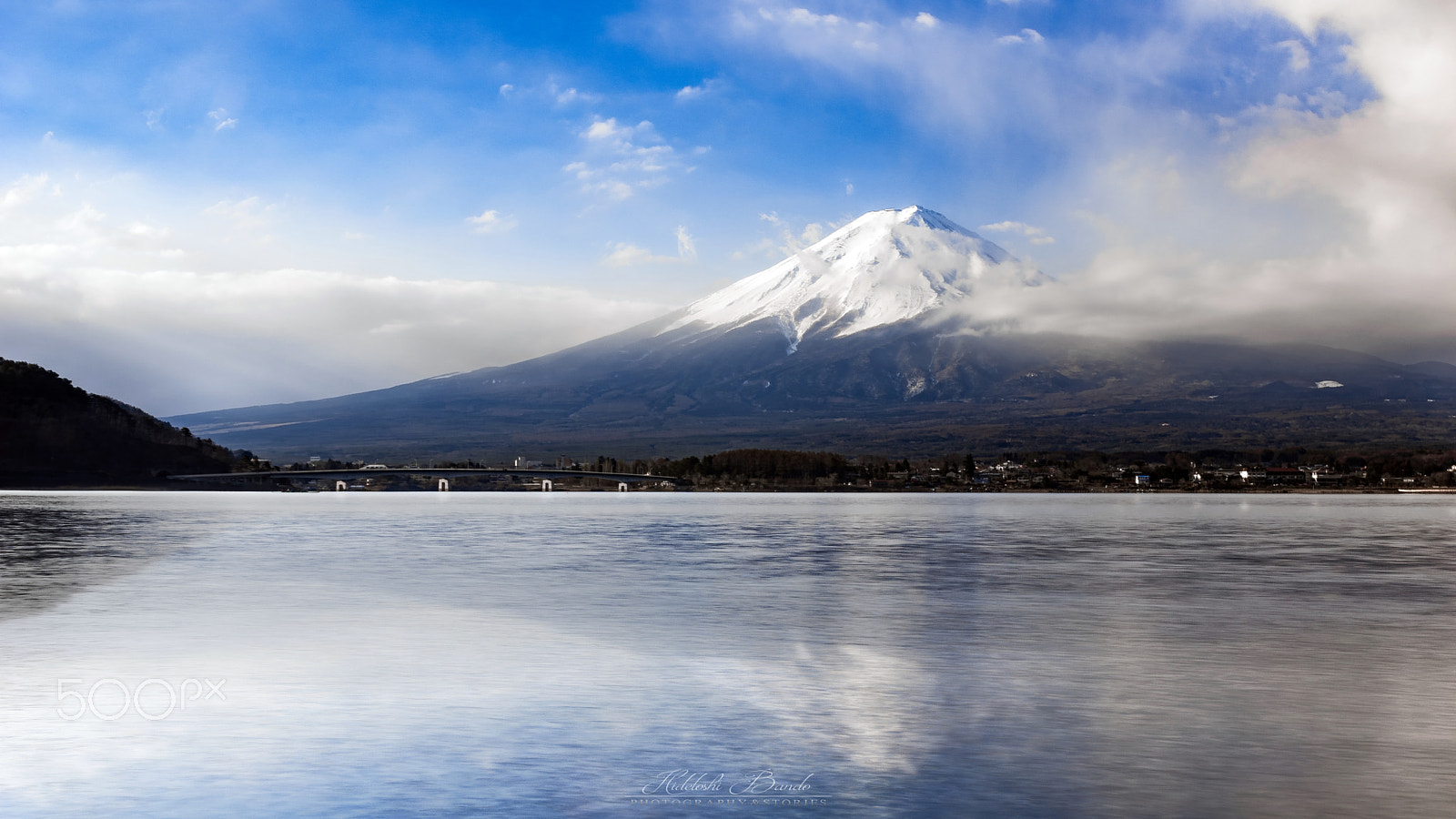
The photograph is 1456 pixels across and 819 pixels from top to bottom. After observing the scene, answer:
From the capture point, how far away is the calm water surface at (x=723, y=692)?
9.38m

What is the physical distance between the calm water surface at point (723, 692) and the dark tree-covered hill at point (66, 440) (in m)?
134

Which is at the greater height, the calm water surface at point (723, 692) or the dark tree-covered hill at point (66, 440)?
the dark tree-covered hill at point (66, 440)

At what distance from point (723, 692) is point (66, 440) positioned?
6482 inches

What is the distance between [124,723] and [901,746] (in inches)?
292

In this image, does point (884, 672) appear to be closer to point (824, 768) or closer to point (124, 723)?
point (824, 768)

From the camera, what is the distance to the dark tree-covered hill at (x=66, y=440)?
149 m

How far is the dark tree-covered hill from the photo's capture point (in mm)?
148750

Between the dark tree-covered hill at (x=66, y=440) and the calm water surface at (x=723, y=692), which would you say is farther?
the dark tree-covered hill at (x=66, y=440)

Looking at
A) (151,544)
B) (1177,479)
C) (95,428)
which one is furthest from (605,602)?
(1177,479)

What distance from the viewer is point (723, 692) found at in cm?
1395

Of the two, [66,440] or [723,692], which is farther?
[66,440]

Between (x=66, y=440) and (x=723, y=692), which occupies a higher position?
(x=66, y=440)

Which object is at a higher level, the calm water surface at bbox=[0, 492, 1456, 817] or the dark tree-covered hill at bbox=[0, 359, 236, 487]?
Answer: the dark tree-covered hill at bbox=[0, 359, 236, 487]

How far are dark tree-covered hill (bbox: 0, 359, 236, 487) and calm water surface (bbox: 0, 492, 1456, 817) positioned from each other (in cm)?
13365
